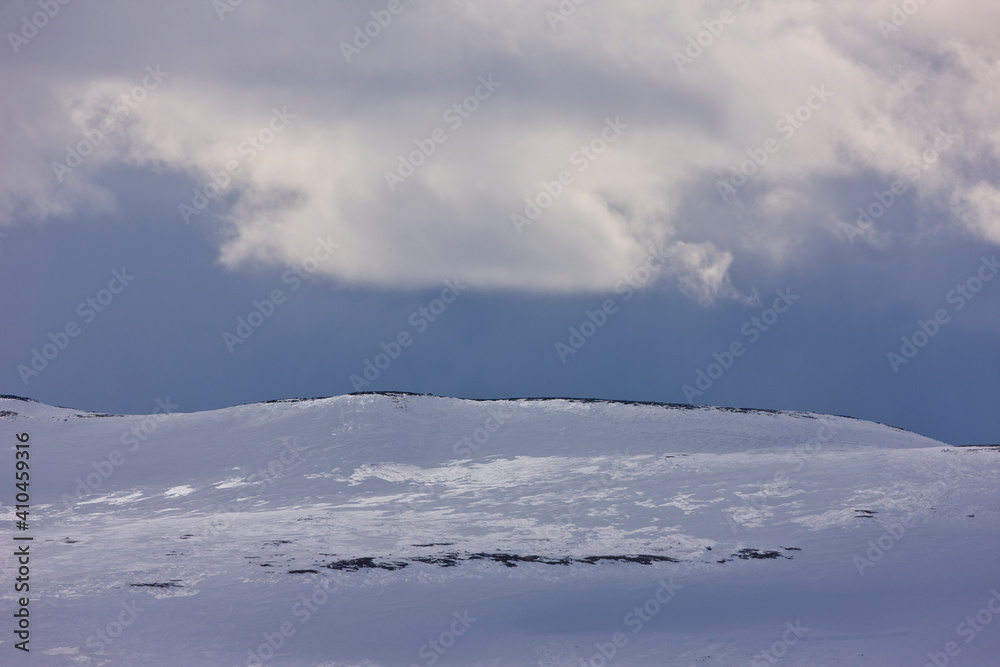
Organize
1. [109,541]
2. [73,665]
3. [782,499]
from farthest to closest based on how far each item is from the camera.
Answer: [782,499], [109,541], [73,665]

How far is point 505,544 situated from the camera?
27.6m

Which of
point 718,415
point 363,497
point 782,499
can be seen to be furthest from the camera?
point 718,415

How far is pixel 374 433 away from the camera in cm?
4300

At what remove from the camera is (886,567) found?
24.7m

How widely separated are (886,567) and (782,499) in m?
6.44

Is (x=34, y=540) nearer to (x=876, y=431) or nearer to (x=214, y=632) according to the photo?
(x=214, y=632)

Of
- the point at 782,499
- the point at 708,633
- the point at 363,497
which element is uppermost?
the point at 363,497

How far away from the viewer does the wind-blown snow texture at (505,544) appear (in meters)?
20.8

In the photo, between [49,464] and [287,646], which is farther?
[49,464]

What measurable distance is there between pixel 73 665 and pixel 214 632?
3.38 m

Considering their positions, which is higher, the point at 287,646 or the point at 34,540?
the point at 34,540

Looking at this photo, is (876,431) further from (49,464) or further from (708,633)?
(49,464)

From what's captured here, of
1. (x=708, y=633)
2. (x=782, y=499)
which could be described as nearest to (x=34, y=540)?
(x=708, y=633)

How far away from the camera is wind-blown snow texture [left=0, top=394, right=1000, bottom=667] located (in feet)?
68.1
